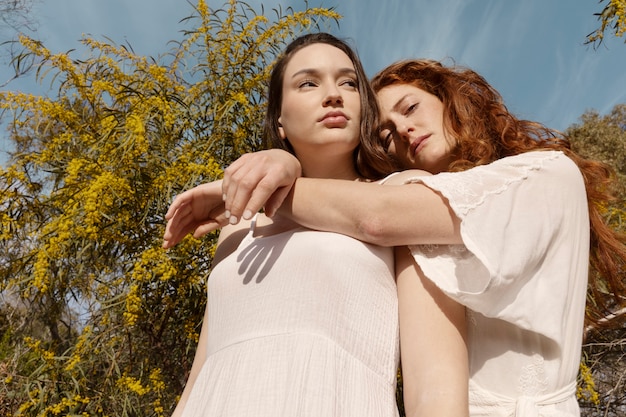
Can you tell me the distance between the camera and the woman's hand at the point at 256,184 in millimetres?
858

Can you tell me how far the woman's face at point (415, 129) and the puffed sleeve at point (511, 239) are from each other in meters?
0.37

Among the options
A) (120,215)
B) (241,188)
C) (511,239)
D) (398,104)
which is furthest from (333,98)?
(120,215)

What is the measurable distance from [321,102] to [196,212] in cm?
35

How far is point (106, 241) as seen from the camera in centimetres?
232

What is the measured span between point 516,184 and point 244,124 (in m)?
1.81

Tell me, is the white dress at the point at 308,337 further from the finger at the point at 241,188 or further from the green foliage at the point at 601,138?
the green foliage at the point at 601,138

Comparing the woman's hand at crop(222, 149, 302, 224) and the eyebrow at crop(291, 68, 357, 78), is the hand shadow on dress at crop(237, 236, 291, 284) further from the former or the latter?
the eyebrow at crop(291, 68, 357, 78)

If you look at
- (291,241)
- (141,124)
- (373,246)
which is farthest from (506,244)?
(141,124)

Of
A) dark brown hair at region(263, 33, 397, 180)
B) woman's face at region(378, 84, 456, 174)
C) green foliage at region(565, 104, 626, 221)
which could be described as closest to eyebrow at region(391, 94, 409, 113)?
woman's face at region(378, 84, 456, 174)

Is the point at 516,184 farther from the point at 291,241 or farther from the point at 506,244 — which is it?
the point at 291,241

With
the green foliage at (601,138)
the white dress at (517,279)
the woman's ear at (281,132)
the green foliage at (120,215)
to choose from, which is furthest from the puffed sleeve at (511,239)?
the green foliage at (601,138)

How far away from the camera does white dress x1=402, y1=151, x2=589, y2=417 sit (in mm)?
789

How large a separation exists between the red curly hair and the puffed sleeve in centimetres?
22

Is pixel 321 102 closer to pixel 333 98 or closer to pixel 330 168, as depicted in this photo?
pixel 333 98
